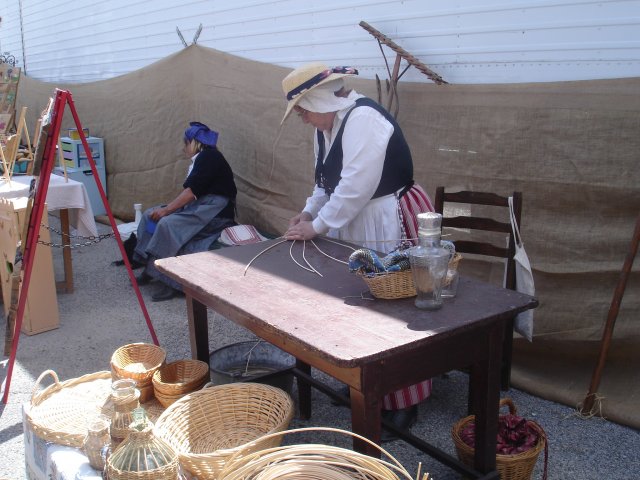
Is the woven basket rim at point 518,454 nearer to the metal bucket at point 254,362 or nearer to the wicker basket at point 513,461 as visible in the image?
the wicker basket at point 513,461

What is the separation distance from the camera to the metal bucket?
3198 millimetres

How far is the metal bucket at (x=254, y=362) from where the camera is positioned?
3198 millimetres

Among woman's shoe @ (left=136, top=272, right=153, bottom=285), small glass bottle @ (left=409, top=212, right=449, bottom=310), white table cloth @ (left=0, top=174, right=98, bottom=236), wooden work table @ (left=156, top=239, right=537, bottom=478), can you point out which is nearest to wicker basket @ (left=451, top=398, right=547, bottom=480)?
wooden work table @ (left=156, top=239, right=537, bottom=478)

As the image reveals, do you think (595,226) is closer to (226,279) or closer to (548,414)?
(548,414)

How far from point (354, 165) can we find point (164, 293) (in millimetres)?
2930

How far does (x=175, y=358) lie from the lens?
403cm

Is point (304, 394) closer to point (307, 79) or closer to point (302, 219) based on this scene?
point (302, 219)

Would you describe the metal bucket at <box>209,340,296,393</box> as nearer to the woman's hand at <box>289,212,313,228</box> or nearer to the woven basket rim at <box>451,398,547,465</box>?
the woman's hand at <box>289,212,313,228</box>

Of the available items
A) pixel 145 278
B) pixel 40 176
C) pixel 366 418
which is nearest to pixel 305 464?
pixel 366 418

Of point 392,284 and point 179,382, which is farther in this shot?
point 179,382

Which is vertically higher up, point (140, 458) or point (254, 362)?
point (140, 458)

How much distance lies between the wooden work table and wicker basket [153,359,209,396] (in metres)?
0.37

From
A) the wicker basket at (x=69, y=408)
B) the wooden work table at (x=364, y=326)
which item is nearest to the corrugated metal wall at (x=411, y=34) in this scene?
the wooden work table at (x=364, y=326)

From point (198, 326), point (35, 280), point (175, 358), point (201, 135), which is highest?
point (201, 135)
